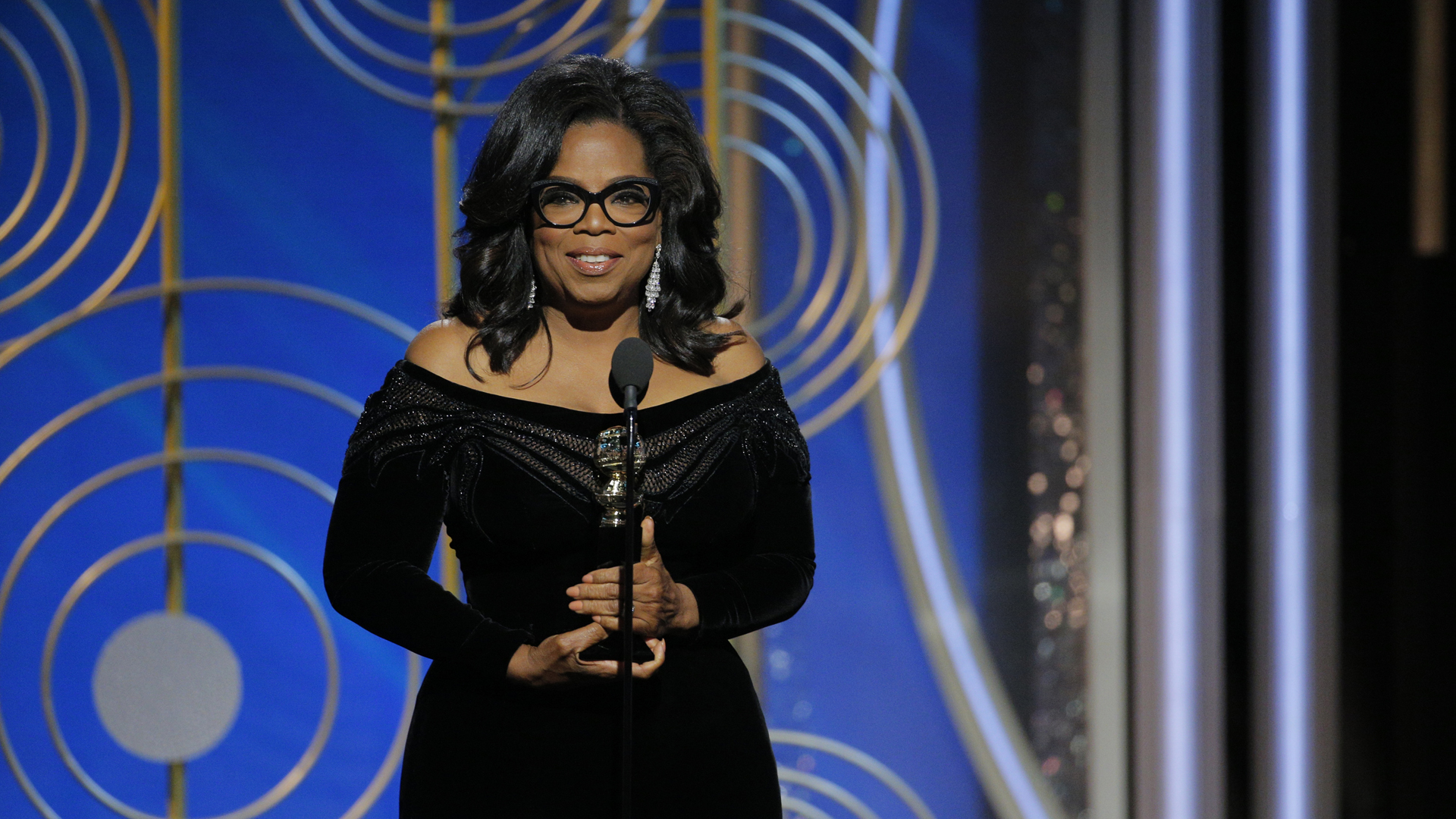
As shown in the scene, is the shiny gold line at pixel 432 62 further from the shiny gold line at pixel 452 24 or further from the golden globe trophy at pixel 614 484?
the golden globe trophy at pixel 614 484

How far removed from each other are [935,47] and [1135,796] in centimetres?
174

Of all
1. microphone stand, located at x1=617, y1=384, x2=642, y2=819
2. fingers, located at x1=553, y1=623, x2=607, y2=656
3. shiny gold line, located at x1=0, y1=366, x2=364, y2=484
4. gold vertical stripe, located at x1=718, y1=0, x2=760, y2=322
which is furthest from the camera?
gold vertical stripe, located at x1=718, y1=0, x2=760, y2=322

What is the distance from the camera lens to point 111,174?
229cm

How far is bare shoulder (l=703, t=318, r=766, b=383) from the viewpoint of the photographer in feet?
4.91

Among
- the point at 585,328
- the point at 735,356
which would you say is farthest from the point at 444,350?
the point at 735,356

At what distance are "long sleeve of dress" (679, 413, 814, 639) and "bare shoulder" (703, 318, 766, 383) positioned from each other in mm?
75

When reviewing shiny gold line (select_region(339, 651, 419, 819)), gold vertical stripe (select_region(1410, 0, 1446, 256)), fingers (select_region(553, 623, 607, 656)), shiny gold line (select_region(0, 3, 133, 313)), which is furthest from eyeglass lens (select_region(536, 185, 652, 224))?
gold vertical stripe (select_region(1410, 0, 1446, 256))

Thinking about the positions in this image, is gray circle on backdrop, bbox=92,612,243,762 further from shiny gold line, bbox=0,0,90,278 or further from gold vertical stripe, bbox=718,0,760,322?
gold vertical stripe, bbox=718,0,760,322

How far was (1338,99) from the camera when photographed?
2344 millimetres

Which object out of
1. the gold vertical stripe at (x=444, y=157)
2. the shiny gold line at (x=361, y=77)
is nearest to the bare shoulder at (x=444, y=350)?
the gold vertical stripe at (x=444, y=157)

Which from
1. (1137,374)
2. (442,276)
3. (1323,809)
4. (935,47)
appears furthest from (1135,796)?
(442,276)

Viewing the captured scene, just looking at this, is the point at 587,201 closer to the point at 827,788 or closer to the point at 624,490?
A: the point at 624,490

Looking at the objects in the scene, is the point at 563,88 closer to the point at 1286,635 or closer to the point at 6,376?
the point at 6,376

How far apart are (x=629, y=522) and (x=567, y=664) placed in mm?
210
